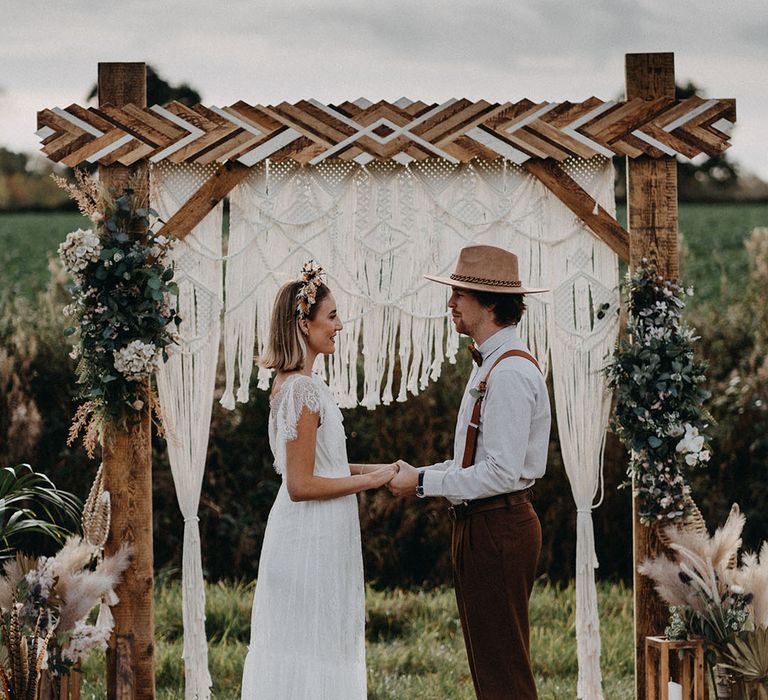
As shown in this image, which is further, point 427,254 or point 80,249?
point 427,254

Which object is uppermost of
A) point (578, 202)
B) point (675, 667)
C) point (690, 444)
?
point (578, 202)

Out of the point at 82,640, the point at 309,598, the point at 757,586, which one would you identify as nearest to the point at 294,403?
the point at 309,598

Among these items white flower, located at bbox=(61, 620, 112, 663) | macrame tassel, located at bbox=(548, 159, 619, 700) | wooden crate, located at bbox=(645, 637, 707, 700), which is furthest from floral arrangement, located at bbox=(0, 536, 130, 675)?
wooden crate, located at bbox=(645, 637, 707, 700)

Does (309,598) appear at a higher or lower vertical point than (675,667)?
higher

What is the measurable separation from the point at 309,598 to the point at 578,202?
168 centimetres

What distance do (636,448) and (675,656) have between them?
0.75 m

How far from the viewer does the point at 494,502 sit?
3.12 metres

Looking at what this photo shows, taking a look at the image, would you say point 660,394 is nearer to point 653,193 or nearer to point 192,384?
point 653,193

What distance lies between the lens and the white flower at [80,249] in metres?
3.64

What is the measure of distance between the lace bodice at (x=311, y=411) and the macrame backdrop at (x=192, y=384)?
2.24 feet

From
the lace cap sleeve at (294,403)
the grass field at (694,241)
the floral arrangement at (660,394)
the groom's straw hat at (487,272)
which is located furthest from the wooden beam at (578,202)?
the grass field at (694,241)

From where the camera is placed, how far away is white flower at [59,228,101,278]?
11.9ft

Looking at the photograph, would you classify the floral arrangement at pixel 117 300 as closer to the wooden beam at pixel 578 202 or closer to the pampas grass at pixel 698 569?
the wooden beam at pixel 578 202

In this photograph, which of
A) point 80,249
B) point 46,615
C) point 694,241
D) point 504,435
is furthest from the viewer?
point 694,241
